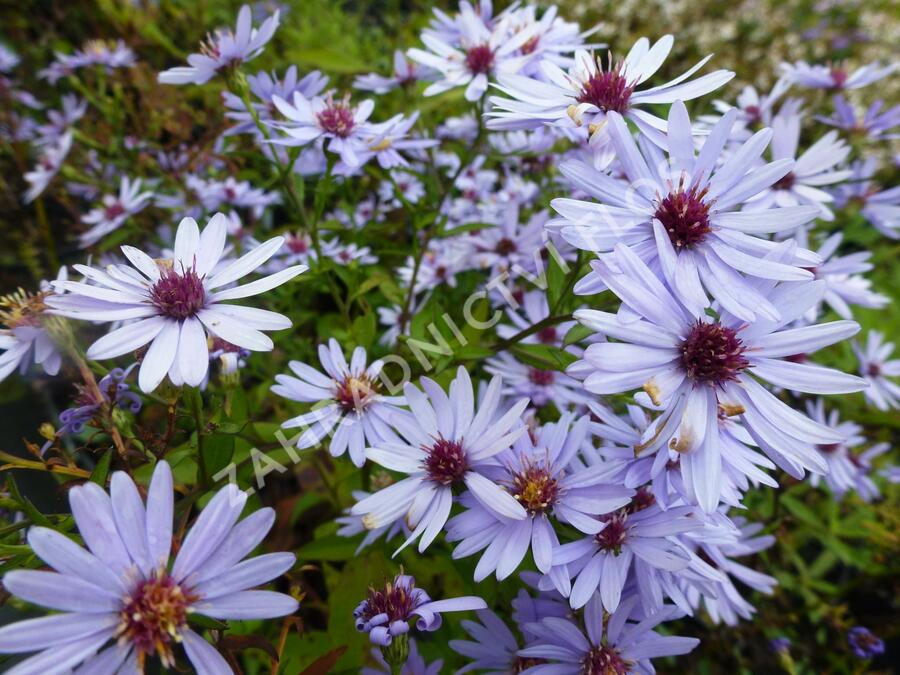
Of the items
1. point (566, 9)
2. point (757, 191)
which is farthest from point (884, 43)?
point (757, 191)

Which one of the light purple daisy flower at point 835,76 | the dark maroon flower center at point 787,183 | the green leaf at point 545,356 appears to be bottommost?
the green leaf at point 545,356

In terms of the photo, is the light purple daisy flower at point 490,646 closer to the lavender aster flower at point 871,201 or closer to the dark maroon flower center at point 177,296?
the dark maroon flower center at point 177,296

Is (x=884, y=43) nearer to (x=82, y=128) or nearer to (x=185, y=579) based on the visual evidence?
(x=82, y=128)

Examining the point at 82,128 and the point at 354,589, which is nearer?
the point at 354,589

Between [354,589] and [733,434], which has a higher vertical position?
[733,434]

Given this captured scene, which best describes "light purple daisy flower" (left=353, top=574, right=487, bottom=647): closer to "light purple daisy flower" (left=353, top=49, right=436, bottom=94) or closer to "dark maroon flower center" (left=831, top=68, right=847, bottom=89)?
"light purple daisy flower" (left=353, top=49, right=436, bottom=94)

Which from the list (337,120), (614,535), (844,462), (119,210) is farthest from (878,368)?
(119,210)

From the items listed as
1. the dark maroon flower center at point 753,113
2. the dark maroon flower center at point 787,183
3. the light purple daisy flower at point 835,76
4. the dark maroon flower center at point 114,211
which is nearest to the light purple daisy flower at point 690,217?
the dark maroon flower center at point 787,183
